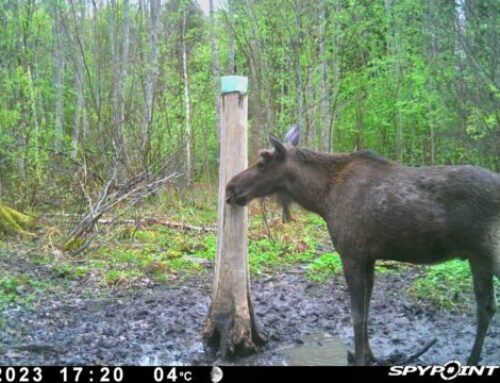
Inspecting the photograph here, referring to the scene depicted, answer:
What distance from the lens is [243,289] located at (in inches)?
225

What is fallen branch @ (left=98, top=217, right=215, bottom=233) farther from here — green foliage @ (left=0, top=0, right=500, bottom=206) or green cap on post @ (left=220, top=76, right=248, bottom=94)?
green cap on post @ (left=220, top=76, right=248, bottom=94)

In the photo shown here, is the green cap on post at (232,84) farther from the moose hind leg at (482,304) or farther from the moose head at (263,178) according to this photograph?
the moose hind leg at (482,304)

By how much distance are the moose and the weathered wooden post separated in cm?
26

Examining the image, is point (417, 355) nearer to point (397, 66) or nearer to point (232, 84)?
point (232, 84)

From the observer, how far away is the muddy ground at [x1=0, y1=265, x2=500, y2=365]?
5453mm

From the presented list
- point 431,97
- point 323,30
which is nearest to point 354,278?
point 323,30

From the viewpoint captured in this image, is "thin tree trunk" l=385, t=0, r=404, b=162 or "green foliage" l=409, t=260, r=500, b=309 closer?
"green foliage" l=409, t=260, r=500, b=309

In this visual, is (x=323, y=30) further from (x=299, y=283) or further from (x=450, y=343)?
(x=450, y=343)

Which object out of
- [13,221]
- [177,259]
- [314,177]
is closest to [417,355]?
[314,177]

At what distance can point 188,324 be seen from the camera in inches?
255

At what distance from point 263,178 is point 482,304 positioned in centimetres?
237

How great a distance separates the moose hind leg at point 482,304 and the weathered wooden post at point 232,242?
82.9 inches

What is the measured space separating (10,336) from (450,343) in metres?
4.57

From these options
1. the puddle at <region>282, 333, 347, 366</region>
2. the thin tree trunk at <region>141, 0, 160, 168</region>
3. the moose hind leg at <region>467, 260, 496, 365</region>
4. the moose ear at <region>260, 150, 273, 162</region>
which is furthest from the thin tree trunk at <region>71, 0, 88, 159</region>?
the moose hind leg at <region>467, 260, 496, 365</region>
